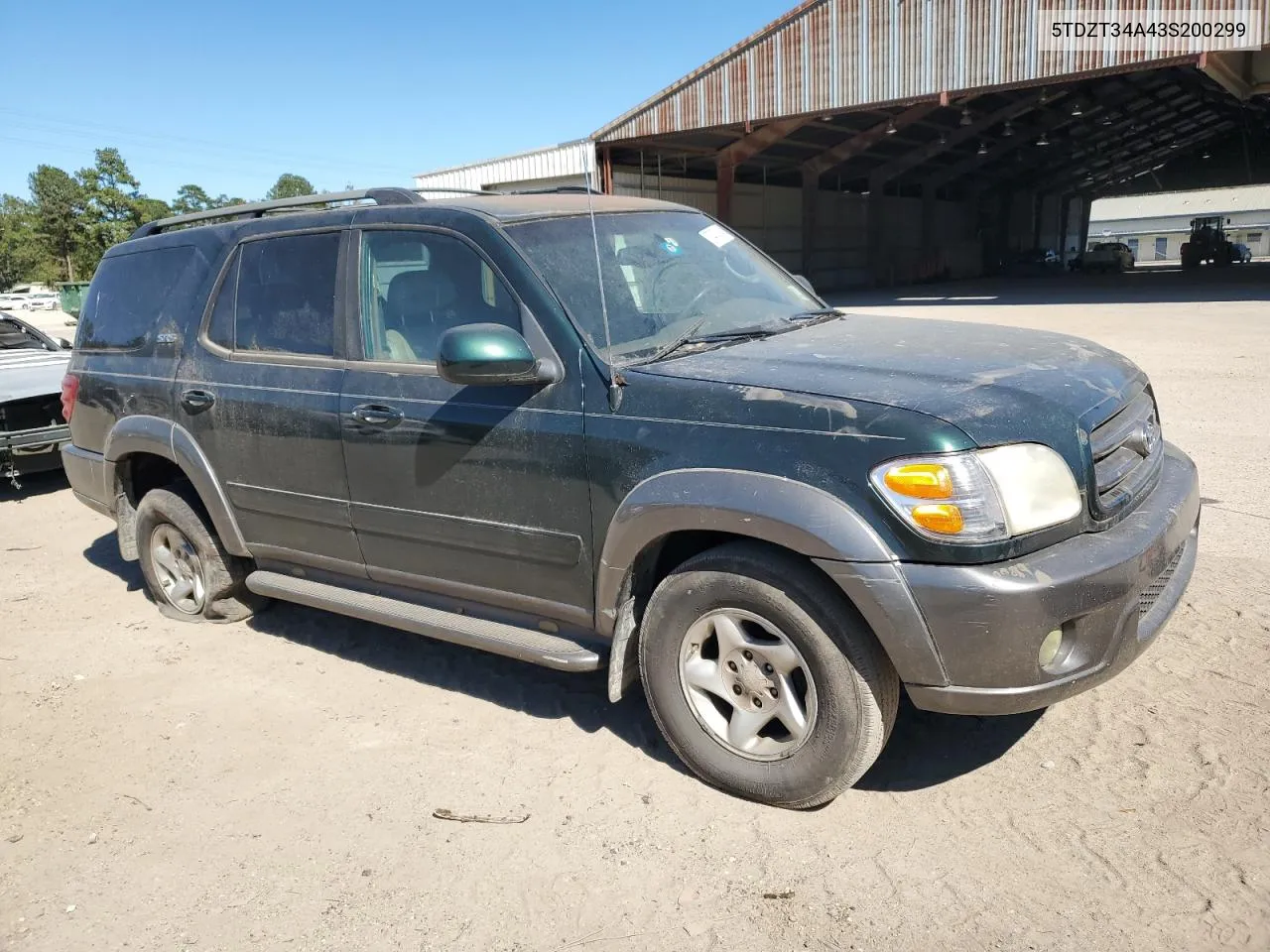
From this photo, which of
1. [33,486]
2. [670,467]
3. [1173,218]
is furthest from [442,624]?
[1173,218]

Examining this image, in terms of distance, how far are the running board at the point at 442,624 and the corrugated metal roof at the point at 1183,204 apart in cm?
7835

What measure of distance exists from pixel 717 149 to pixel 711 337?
26.3m

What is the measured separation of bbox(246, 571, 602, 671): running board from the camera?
332 centimetres

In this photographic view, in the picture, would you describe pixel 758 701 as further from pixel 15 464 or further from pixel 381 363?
pixel 15 464

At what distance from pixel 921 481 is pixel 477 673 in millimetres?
2384

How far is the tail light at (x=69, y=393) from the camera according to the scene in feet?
17.2

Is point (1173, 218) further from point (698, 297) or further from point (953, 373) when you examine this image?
point (953, 373)

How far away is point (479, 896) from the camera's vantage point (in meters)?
2.71

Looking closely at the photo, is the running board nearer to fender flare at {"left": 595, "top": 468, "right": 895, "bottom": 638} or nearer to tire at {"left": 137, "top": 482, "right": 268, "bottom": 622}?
fender flare at {"left": 595, "top": 468, "right": 895, "bottom": 638}

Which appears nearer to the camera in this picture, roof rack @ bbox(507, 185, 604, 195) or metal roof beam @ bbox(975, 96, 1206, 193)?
roof rack @ bbox(507, 185, 604, 195)

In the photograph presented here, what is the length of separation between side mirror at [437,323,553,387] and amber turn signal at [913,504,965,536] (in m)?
1.37

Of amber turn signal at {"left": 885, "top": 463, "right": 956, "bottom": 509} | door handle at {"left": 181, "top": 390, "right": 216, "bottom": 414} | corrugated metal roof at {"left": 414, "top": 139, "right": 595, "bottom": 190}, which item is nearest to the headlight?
amber turn signal at {"left": 885, "top": 463, "right": 956, "bottom": 509}

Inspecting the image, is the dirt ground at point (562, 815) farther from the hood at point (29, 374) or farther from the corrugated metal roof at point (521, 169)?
the corrugated metal roof at point (521, 169)

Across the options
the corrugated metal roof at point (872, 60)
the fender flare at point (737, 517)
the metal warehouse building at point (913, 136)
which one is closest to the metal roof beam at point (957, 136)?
the metal warehouse building at point (913, 136)
